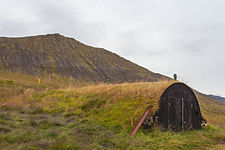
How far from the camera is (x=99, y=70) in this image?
6438cm

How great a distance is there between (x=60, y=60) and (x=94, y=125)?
180 ft

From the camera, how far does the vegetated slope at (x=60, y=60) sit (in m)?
51.1

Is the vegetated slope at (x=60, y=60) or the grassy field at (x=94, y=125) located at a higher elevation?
the vegetated slope at (x=60, y=60)

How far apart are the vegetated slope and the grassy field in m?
30.4

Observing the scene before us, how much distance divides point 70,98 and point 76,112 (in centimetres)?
333

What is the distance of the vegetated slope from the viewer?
168ft

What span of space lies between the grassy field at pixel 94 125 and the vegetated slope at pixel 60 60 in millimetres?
30367

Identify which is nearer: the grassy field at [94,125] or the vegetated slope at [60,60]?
the grassy field at [94,125]

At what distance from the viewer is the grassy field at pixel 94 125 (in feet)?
22.3

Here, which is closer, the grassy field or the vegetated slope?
the grassy field

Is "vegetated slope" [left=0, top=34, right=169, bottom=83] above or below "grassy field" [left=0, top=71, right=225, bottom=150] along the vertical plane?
above

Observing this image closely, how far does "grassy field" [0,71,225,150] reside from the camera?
680 centimetres

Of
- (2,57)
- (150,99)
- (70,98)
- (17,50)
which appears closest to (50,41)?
(17,50)

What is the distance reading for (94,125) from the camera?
9.77 metres
